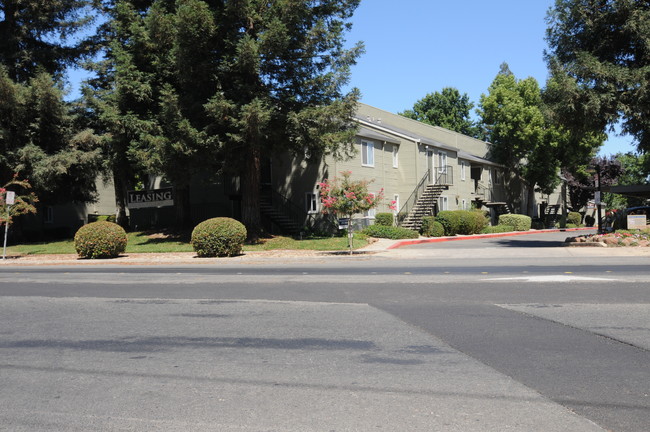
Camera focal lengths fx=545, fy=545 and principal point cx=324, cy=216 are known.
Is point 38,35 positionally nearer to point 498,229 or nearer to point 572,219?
point 498,229

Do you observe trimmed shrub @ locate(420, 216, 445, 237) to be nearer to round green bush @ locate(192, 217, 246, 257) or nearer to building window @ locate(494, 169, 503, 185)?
round green bush @ locate(192, 217, 246, 257)

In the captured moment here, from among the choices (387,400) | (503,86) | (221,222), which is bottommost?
(387,400)

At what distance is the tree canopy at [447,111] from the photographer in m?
76.1

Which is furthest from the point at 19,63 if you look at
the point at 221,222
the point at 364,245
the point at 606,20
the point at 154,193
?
the point at 606,20

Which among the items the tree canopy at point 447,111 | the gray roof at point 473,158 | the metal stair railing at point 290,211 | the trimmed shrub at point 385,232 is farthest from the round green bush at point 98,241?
the tree canopy at point 447,111

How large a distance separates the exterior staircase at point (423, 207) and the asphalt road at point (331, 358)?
926 inches

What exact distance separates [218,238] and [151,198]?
597 inches

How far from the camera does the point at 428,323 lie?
7.62m

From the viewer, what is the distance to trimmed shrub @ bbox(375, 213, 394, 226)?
33.0m

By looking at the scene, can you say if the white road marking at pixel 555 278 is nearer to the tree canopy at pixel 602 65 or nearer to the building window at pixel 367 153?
the tree canopy at pixel 602 65

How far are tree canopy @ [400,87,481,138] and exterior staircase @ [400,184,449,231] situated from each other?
4059 cm

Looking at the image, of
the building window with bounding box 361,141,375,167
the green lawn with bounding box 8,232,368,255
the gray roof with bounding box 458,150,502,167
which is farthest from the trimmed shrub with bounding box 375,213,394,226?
the gray roof with bounding box 458,150,502,167

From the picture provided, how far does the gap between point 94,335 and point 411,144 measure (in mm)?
31731

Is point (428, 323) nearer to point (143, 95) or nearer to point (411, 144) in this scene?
point (143, 95)
